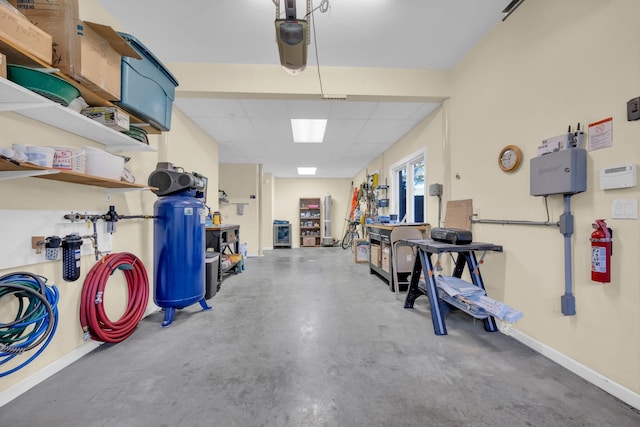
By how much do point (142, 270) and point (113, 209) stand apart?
0.65 metres

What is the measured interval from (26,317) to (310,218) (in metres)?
8.19

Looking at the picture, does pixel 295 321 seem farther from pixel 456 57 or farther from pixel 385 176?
pixel 385 176

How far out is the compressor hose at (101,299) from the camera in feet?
5.90

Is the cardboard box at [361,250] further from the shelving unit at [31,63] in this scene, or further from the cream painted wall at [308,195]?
the shelving unit at [31,63]

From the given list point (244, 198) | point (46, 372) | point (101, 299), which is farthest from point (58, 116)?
point (244, 198)

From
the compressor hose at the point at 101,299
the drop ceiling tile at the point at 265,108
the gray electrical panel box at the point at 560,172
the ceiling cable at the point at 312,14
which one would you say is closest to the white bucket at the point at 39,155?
the compressor hose at the point at 101,299

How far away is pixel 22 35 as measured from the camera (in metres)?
1.13

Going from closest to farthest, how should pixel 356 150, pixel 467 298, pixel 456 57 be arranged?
pixel 467 298 < pixel 456 57 < pixel 356 150

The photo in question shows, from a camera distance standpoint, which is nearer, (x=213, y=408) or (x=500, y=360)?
(x=213, y=408)

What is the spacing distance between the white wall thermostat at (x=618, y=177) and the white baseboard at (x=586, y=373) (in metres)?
1.14

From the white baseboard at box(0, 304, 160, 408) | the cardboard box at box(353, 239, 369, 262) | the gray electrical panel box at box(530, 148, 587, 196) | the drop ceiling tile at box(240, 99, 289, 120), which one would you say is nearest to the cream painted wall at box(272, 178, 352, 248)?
the cardboard box at box(353, 239, 369, 262)

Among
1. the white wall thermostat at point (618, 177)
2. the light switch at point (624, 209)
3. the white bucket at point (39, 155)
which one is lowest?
the light switch at point (624, 209)

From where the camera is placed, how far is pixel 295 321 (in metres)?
2.43

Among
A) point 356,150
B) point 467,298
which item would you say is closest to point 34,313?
point 467,298
